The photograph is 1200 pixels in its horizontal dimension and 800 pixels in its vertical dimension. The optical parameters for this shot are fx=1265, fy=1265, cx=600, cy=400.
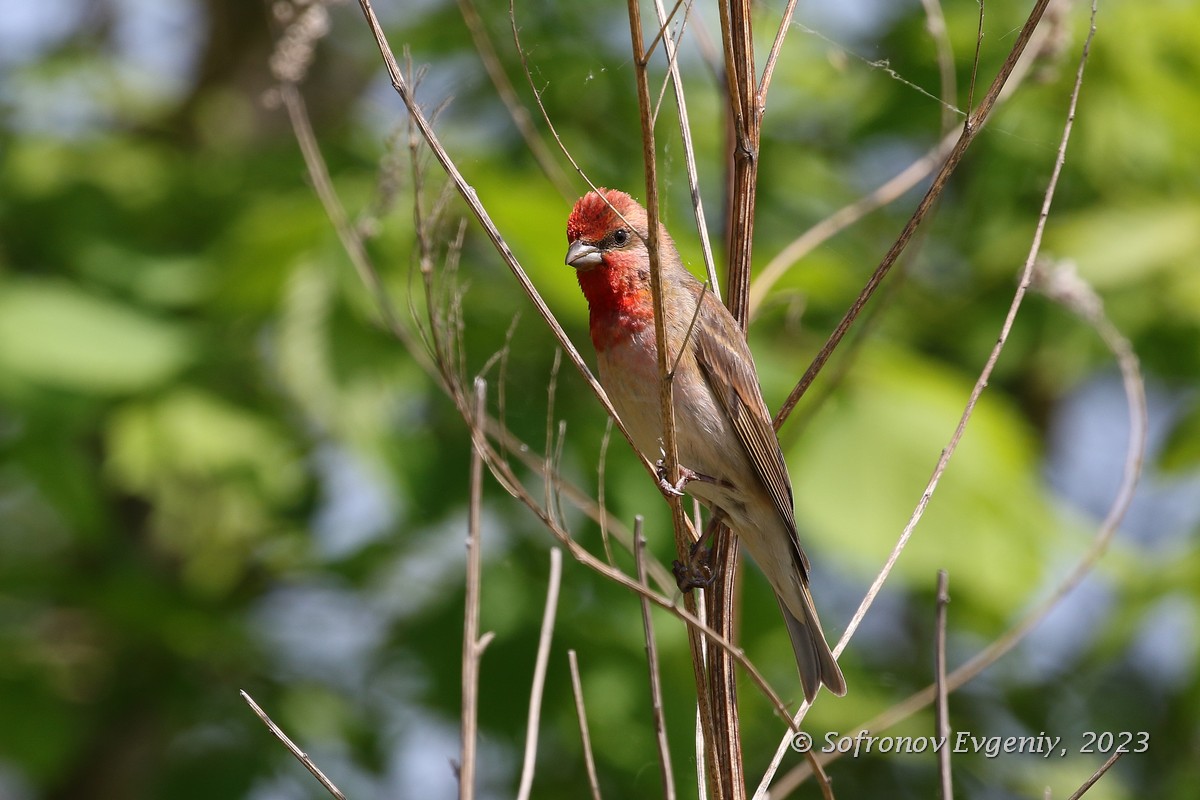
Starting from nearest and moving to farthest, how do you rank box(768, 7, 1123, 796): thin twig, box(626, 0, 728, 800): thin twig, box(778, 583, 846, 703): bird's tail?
box(626, 0, 728, 800): thin twig < box(768, 7, 1123, 796): thin twig < box(778, 583, 846, 703): bird's tail

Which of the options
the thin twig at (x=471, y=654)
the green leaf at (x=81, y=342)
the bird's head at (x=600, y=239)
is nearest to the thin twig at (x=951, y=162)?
the thin twig at (x=471, y=654)

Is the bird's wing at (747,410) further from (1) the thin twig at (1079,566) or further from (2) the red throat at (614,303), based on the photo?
(1) the thin twig at (1079,566)

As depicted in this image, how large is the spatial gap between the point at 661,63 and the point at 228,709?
3423mm

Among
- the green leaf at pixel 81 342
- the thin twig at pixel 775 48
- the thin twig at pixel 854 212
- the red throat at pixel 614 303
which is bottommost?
the green leaf at pixel 81 342

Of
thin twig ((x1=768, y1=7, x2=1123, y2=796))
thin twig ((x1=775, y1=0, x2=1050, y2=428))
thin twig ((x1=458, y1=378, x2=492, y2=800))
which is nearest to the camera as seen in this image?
thin twig ((x1=458, y1=378, x2=492, y2=800))

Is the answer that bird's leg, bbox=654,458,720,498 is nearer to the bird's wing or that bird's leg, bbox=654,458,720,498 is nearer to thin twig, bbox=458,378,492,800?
the bird's wing

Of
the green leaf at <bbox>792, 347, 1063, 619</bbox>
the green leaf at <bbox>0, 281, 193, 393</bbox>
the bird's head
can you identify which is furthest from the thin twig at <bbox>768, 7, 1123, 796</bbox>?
the green leaf at <bbox>0, 281, 193, 393</bbox>

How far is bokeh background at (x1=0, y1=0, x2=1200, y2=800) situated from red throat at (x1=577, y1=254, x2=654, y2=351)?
0.25 m

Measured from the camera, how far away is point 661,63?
5738mm

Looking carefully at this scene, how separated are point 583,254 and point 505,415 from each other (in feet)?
3.27

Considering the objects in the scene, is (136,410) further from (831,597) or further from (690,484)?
(831,597)

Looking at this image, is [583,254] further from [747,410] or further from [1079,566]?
[1079,566]

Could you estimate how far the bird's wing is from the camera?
11.5 feet

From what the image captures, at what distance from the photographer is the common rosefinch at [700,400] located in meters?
3.46
